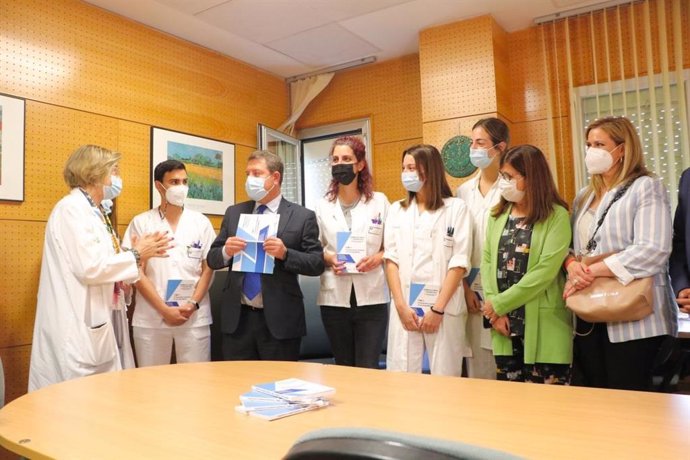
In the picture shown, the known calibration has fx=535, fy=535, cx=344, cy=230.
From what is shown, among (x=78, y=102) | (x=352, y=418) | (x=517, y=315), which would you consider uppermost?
(x=78, y=102)

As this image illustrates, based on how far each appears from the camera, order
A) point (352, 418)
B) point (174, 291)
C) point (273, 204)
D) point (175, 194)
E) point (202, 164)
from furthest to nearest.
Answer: point (202, 164)
point (175, 194)
point (174, 291)
point (273, 204)
point (352, 418)

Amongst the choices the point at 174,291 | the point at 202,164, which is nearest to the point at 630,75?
the point at 202,164

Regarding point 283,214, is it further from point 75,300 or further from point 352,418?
point 352,418

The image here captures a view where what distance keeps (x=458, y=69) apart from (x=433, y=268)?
229 cm

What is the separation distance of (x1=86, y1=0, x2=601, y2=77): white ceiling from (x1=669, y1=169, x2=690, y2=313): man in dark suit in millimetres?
2286

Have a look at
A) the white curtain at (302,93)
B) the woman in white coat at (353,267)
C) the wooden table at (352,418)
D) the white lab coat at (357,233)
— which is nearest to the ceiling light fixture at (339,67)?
the white curtain at (302,93)

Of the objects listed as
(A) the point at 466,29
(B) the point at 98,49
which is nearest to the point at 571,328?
(A) the point at 466,29

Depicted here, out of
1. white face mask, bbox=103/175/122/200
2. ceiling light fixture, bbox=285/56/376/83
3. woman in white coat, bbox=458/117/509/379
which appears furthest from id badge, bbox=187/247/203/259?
ceiling light fixture, bbox=285/56/376/83

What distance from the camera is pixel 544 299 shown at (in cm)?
250

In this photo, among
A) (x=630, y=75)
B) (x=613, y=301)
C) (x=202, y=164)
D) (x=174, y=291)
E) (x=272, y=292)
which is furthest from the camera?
(x=202, y=164)

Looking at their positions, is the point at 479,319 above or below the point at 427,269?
below

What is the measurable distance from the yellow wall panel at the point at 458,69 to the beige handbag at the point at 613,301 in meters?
2.34

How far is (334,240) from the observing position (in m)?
3.17

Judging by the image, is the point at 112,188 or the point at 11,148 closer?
the point at 112,188
